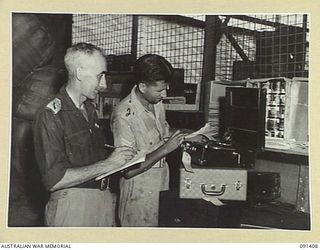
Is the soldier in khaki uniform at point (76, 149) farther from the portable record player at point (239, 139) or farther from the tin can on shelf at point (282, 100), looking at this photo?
the tin can on shelf at point (282, 100)

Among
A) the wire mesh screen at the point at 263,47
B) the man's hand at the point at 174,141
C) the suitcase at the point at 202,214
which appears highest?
the wire mesh screen at the point at 263,47

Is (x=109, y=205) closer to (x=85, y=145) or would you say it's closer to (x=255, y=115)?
(x=85, y=145)

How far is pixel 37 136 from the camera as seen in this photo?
2.70 feet

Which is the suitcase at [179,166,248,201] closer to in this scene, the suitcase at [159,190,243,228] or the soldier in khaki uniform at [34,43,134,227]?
the suitcase at [159,190,243,228]

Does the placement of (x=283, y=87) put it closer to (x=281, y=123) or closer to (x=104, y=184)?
(x=281, y=123)

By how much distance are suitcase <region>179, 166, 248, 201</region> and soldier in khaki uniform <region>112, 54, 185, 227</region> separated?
4 cm

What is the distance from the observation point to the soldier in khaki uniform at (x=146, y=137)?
2.81ft

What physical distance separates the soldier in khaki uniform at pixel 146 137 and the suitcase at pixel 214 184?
0.13ft

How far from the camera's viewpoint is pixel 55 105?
0.83 meters

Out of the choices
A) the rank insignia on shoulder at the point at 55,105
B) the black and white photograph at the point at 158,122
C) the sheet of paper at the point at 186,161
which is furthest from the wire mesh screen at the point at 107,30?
the sheet of paper at the point at 186,161

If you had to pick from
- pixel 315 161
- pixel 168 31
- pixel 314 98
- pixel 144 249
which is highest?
pixel 168 31

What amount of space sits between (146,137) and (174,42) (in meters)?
0.18

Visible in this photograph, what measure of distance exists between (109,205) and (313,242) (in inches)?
14.2

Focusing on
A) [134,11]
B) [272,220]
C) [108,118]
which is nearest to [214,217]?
[272,220]
